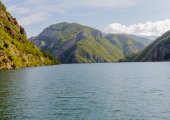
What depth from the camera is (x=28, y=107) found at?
2864 inches

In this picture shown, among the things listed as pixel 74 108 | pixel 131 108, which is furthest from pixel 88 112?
pixel 131 108

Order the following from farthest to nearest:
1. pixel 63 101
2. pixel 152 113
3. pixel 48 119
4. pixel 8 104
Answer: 1. pixel 63 101
2. pixel 8 104
3. pixel 152 113
4. pixel 48 119

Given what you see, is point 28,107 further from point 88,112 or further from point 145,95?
point 145,95

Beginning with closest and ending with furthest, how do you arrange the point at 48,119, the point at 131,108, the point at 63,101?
the point at 48,119 < the point at 131,108 < the point at 63,101

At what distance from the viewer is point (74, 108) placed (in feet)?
235

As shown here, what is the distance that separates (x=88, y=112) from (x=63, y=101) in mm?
16838

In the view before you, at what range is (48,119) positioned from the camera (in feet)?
200

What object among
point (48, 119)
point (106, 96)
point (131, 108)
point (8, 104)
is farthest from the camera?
point (106, 96)

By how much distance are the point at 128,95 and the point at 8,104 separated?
34.7 meters

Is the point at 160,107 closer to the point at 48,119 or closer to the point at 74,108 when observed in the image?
the point at 74,108

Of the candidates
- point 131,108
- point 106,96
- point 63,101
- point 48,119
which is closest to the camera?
point 48,119

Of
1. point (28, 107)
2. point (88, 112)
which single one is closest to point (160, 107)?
point (88, 112)

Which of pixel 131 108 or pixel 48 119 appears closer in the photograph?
→ pixel 48 119

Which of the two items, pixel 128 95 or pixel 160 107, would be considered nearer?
pixel 160 107
